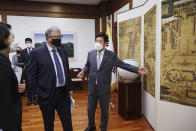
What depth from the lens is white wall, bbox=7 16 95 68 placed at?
222 inches

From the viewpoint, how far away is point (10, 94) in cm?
112

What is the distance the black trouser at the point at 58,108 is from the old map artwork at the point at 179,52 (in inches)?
50.1

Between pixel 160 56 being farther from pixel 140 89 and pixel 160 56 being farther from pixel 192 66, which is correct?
pixel 140 89

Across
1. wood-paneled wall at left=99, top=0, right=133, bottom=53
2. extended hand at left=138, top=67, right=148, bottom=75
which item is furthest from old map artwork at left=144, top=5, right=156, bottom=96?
wood-paneled wall at left=99, top=0, right=133, bottom=53

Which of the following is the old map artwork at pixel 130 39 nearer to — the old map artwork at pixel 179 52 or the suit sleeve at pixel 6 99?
the old map artwork at pixel 179 52

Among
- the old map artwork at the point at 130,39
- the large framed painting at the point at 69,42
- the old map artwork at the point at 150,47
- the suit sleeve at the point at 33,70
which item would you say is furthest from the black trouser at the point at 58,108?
the large framed painting at the point at 69,42

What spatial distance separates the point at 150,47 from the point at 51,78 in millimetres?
1673

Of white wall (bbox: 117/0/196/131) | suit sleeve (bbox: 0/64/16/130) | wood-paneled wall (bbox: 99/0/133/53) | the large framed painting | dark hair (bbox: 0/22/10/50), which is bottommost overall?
white wall (bbox: 117/0/196/131)

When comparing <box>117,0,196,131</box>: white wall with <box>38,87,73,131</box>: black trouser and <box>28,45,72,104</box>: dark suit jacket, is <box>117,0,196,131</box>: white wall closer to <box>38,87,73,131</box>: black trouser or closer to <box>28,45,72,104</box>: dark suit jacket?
<box>38,87,73,131</box>: black trouser

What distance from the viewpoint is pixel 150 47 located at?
8.70 feet

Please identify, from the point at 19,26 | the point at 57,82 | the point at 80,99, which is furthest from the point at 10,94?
the point at 19,26

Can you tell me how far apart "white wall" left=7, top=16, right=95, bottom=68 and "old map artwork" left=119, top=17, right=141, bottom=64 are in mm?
2590

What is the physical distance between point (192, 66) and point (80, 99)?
322 centimetres

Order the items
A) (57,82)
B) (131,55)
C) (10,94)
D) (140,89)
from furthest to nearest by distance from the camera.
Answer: (131,55), (140,89), (57,82), (10,94)
